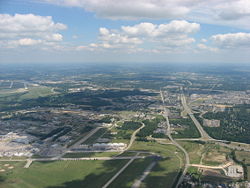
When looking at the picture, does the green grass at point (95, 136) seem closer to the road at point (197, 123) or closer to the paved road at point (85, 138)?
the paved road at point (85, 138)

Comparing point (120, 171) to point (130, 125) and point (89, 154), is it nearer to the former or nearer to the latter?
point (89, 154)

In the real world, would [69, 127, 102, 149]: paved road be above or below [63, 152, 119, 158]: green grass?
above

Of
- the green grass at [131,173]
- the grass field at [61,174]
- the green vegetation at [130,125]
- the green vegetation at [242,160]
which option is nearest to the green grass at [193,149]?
the green vegetation at [242,160]

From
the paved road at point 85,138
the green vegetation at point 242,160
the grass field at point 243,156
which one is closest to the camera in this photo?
the green vegetation at point 242,160

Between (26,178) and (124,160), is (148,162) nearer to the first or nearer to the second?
(124,160)

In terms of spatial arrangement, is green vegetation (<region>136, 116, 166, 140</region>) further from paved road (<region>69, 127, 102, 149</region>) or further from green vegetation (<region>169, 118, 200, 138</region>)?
paved road (<region>69, 127, 102, 149</region>)

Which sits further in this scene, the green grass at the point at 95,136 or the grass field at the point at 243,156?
the green grass at the point at 95,136

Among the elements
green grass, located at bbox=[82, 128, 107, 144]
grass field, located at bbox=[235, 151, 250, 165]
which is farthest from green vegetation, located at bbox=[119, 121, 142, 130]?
grass field, located at bbox=[235, 151, 250, 165]
